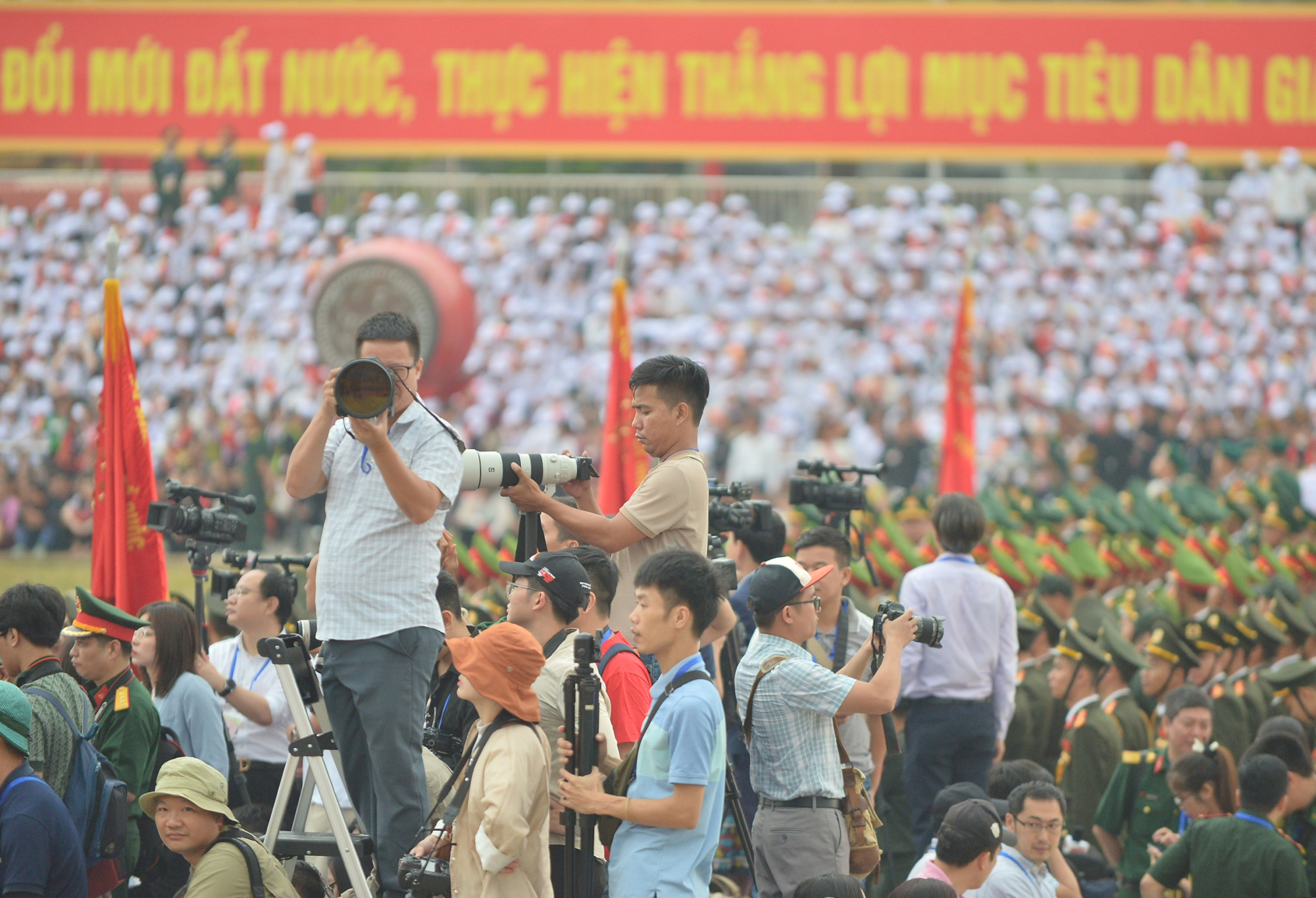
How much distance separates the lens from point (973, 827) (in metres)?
4.54

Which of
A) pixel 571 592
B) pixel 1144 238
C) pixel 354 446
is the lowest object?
pixel 571 592

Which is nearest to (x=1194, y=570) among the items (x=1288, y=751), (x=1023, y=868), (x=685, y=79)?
(x=1288, y=751)

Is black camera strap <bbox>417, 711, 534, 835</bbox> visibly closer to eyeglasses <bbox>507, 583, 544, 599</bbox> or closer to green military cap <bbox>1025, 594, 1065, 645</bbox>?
eyeglasses <bbox>507, 583, 544, 599</bbox>

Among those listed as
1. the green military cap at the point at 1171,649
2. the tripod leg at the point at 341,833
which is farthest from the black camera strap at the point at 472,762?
the green military cap at the point at 1171,649

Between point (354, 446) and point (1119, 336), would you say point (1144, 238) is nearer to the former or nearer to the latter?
point (1119, 336)

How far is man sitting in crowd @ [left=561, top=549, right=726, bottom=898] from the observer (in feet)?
11.6

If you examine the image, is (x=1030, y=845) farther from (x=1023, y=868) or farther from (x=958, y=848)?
(x=958, y=848)

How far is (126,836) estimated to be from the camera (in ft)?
13.6

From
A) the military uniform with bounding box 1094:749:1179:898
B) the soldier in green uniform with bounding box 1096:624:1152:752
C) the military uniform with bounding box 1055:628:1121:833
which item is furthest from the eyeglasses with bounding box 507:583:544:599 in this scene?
the soldier in green uniform with bounding box 1096:624:1152:752

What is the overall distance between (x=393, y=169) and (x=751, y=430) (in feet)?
36.5

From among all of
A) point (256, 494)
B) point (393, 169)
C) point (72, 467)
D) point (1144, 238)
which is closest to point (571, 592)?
point (256, 494)

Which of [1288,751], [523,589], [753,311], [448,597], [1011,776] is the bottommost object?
[1011,776]

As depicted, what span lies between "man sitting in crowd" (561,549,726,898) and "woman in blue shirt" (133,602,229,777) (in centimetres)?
178

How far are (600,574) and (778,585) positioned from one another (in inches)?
19.6
